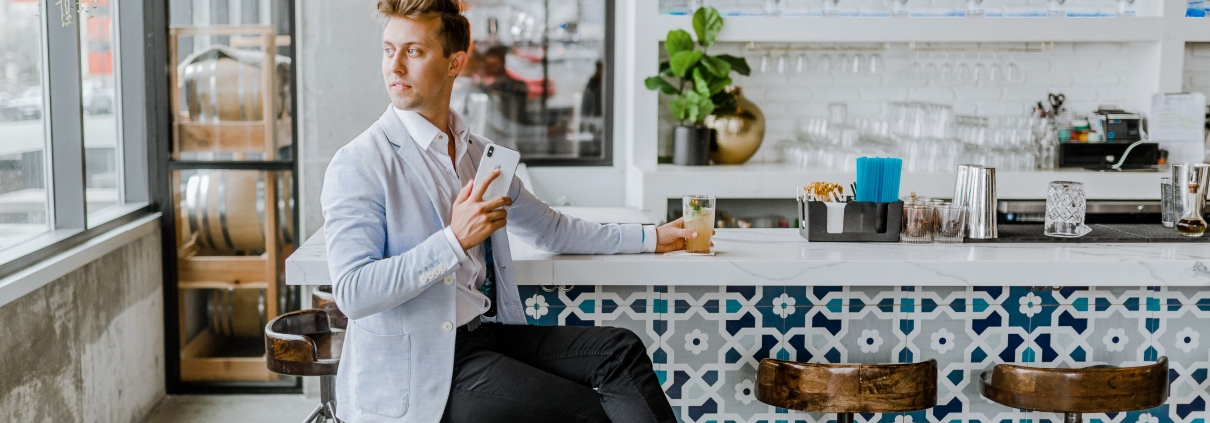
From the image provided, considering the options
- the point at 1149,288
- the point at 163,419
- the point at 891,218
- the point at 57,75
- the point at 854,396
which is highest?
the point at 57,75

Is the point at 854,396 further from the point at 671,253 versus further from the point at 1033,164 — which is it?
the point at 1033,164

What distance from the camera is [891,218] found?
2.64 metres

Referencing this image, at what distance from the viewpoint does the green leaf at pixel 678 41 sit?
459 cm

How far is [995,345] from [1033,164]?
2.34m

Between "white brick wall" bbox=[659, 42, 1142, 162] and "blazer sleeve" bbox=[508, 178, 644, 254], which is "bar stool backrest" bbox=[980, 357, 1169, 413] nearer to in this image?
"blazer sleeve" bbox=[508, 178, 644, 254]

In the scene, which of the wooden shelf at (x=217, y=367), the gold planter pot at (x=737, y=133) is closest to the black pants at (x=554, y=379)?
the gold planter pot at (x=737, y=133)

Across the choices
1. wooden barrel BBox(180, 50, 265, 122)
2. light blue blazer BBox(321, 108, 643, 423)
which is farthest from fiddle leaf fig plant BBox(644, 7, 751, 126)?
light blue blazer BBox(321, 108, 643, 423)

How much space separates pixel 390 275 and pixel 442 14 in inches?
21.9

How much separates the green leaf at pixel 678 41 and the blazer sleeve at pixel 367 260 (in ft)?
9.41

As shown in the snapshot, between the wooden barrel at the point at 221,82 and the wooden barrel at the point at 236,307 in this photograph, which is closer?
the wooden barrel at the point at 221,82

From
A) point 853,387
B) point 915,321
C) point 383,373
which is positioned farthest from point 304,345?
point 915,321

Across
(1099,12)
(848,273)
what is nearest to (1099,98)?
(1099,12)

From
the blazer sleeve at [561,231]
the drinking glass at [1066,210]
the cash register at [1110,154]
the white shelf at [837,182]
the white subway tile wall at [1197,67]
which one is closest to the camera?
the blazer sleeve at [561,231]

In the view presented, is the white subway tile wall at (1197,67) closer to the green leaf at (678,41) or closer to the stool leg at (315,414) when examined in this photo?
the green leaf at (678,41)
